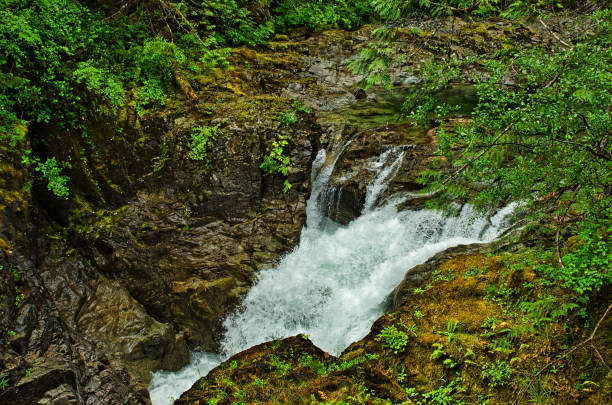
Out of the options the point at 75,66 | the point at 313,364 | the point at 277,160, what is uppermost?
the point at 75,66

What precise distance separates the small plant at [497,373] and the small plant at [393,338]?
3.52 feet

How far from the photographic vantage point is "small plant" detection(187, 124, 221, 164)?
8.53m

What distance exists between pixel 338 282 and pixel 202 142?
5067 millimetres

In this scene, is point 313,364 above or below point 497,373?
below

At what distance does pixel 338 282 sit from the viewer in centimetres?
842

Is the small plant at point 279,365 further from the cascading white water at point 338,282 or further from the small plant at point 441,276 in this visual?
the small plant at point 441,276

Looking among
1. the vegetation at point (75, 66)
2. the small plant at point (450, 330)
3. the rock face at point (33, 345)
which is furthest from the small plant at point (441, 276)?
the vegetation at point (75, 66)

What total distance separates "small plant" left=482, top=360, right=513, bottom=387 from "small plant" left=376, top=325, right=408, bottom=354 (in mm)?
1073

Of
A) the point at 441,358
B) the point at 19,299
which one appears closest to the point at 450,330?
the point at 441,358

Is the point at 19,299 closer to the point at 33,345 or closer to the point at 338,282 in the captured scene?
the point at 33,345

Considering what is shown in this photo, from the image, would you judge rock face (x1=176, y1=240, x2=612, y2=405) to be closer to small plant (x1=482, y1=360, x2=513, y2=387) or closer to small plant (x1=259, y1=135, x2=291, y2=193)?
small plant (x1=482, y1=360, x2=513, y2=387)

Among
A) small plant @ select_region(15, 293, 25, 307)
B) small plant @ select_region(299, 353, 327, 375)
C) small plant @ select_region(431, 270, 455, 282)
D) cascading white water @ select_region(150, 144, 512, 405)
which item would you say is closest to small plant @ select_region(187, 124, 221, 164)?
cascading white water @ select_region(150, 144, 512, 405)

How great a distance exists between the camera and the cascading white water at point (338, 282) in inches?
303

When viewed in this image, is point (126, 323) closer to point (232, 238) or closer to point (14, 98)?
point (232, 238)
